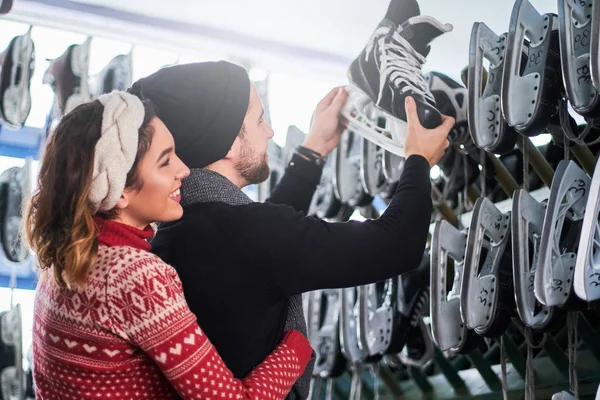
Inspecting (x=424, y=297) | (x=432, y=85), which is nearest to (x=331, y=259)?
(x=432, y=85)

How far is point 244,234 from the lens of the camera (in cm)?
128

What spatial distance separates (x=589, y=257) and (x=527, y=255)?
28 cm

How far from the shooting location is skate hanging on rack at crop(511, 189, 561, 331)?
1.72 m

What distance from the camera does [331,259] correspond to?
1267 millimetres

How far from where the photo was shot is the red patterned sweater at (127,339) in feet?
3.65

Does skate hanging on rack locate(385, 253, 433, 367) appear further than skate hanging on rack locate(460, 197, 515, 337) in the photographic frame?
Yes

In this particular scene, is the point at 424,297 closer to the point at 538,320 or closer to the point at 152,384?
the point at 538,320

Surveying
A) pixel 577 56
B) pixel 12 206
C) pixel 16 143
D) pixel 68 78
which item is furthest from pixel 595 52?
pixel 16 143

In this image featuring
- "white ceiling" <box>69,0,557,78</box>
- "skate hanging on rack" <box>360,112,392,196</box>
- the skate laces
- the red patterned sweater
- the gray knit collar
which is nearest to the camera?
the red patterned sweater

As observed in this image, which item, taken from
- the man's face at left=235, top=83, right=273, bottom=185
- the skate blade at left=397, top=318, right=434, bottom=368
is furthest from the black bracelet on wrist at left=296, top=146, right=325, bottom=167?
the skate blade at left=397, top=318, right=434, bottom=368

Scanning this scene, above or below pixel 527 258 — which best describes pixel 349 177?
below

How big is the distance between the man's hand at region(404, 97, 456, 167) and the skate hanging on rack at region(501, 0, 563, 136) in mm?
243

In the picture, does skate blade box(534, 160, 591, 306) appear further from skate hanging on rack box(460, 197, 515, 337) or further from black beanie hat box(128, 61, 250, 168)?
black beanie hat box(128, 61, 250, 168)

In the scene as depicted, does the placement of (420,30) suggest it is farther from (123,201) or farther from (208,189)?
(123,201)
